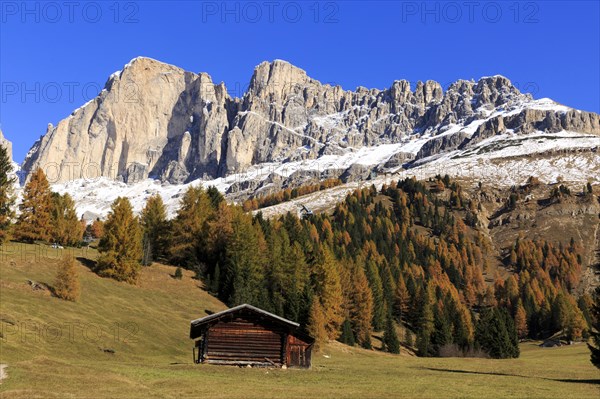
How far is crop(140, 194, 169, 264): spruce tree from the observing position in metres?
97.8

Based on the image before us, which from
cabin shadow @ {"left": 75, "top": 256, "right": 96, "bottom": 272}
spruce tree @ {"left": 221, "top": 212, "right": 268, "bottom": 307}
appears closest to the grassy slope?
cabin shadow @ {"left": 75, "top": 256, "right": 96, "bottom": 272}

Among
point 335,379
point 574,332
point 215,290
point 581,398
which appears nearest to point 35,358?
point 335,379

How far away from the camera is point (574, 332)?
110 m

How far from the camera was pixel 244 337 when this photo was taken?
4944 cm

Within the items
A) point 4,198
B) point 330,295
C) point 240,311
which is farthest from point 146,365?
point 330,295

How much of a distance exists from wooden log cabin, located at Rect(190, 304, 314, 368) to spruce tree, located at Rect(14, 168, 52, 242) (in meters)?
47.6

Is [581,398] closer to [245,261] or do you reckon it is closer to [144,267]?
[245,261]

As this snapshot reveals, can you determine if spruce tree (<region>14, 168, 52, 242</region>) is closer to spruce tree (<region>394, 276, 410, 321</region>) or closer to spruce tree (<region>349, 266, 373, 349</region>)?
spruce tree (<region>349, 266, 373, 349</region>)

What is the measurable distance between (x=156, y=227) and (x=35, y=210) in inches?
791

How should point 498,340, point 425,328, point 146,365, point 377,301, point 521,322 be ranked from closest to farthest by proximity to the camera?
point 146,365, point 498,340, point 425,328, point 377,301, point 521,322

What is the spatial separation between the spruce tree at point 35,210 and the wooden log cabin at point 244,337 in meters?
47.6

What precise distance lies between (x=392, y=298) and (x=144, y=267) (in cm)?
5306

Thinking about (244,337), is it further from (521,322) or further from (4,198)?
(521,322)

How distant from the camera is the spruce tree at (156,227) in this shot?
321ft
